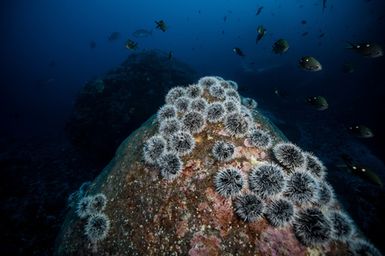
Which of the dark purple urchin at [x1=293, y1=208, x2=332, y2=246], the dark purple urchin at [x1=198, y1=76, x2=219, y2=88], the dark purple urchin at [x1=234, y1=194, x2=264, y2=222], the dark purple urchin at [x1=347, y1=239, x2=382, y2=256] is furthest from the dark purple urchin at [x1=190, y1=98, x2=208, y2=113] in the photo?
the dark purple urchin at [x1=347, y1=239, x2=382, y2=256]

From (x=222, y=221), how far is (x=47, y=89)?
73045 mm

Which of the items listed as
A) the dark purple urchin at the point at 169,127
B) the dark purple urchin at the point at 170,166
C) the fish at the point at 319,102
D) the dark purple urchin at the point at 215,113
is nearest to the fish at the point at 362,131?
the fish at the point at 319,102

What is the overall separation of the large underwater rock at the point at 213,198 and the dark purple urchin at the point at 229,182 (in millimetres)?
16

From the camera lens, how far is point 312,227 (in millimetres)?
3537

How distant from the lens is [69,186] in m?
12.0

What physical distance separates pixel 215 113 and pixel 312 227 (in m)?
2.65

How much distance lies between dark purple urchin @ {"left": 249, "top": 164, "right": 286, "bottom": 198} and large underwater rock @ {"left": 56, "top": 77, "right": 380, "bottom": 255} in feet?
0.05

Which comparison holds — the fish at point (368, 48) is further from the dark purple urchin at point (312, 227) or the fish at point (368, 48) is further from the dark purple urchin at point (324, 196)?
the dark purple urchin at point (312, 227)

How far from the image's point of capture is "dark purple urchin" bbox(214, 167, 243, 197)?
3.87 metres

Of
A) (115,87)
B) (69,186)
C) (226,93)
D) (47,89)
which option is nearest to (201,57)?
(47,89)

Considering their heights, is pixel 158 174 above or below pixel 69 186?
above

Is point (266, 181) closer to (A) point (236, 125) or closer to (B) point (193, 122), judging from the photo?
(A) point (236, 125)

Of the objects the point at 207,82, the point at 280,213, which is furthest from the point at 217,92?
the point at 280,213

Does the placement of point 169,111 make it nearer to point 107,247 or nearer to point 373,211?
point 107,247
